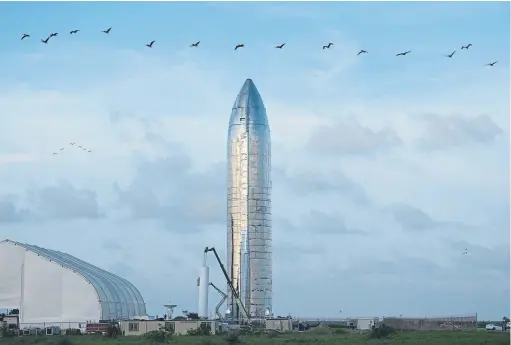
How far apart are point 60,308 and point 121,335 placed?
95.4ft

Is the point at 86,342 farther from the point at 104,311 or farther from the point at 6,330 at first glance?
the point at 104,311

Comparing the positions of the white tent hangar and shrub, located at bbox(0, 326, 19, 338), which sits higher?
the white tent hangar

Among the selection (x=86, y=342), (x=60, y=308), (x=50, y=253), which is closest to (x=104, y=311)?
(x=60, y=308)

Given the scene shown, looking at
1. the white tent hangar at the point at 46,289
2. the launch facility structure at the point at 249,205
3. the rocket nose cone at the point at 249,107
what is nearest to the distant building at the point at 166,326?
the white tent hangar at the point at 46,289

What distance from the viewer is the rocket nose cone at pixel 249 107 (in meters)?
151

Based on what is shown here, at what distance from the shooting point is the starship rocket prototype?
15012 cm

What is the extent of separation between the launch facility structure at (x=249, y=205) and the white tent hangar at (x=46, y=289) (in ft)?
72.1

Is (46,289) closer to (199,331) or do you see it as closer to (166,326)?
(166,326)

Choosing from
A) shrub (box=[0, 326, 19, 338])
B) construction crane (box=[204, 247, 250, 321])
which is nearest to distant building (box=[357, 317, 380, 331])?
construction crane (box=[204, 247, 250, 321])

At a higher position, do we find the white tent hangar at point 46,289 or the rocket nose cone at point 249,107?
the rocket nose cone at point 249,107

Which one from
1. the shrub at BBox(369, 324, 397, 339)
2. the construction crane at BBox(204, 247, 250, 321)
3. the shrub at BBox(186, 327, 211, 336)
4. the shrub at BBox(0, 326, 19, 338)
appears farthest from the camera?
the construction crane at BBox(204, 247, 250, 321)

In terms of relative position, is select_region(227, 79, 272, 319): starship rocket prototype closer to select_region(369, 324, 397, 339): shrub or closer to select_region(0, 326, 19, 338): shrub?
select_region(0, 326, 19, 338): shrub

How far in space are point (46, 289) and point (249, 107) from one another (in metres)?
39.8

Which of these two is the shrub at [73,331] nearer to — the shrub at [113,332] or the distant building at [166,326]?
the distant building at [166,326]
